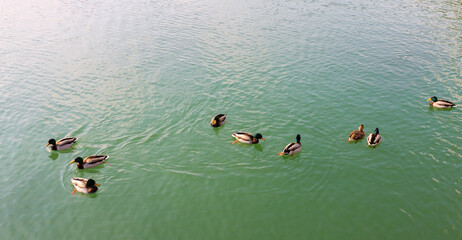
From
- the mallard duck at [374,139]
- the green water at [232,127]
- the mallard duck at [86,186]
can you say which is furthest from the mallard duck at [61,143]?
the mallard duck at [374,139]

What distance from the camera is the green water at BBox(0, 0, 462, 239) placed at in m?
15.0

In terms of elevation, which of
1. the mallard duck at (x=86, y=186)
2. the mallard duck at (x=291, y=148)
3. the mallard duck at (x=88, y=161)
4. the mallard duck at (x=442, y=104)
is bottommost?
the mallard duck at (x=86, y=186)

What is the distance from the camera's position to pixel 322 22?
4134cm

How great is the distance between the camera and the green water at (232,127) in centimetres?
1503

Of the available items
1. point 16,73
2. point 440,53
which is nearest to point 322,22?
point 440,53

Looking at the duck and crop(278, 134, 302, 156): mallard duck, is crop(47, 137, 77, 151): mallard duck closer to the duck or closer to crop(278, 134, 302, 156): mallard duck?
the duck

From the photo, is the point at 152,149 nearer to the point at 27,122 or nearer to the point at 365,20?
the point at 27,122

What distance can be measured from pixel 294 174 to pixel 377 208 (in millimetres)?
4291

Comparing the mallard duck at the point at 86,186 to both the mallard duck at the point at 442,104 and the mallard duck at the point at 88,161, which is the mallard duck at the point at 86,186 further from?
the mallard duck at the point at 442,104

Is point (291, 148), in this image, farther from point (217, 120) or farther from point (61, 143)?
point (61, 143)

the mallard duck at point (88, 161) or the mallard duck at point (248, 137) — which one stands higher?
the mallard duck at point (248, 137)

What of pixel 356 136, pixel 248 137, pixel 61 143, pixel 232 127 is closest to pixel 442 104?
pixel 356 136

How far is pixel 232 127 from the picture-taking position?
2162 centimetres

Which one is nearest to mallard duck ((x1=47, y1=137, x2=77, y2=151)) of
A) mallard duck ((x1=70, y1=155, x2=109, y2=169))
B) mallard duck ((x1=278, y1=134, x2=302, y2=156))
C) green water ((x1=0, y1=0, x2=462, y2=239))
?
green water ((x1=0, y1=0, x2=462, y2=239))
